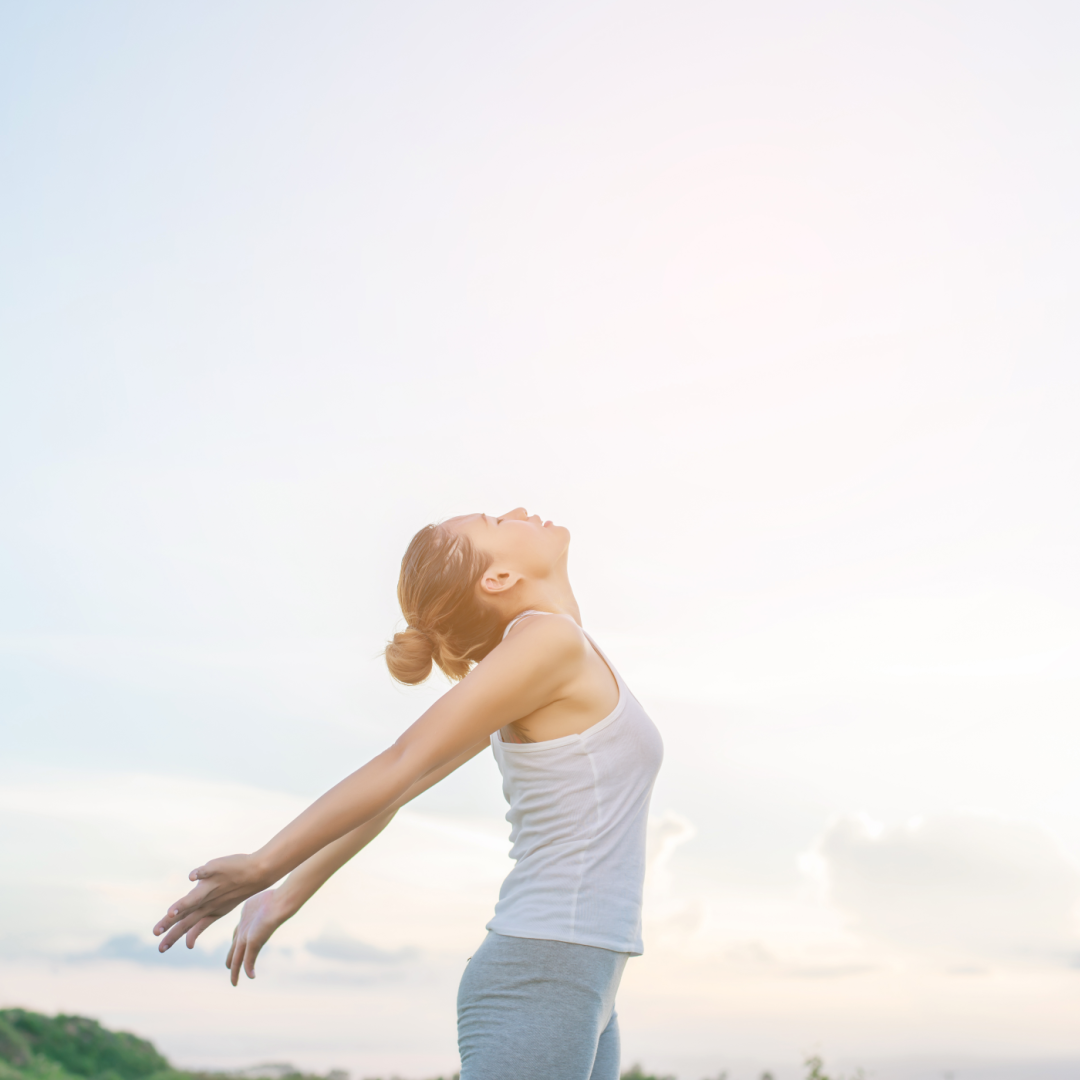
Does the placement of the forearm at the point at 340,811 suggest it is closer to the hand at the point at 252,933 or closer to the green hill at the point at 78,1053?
the hand at the point at 252,933

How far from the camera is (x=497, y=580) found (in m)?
3.57

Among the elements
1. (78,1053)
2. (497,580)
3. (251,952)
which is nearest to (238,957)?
(251,952)

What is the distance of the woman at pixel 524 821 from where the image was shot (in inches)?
107

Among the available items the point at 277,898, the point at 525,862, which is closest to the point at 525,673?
the point at 525,862

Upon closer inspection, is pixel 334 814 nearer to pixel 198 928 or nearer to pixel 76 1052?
pixel 198 928

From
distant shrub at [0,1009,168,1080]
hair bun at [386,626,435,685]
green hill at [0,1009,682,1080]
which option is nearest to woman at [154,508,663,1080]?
hair bun at [386,626,435,685]

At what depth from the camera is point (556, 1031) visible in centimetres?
283

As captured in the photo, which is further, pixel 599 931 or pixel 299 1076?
pixel 299 1076

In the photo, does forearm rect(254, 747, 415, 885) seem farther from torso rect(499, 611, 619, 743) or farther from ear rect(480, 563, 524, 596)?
ear rect(480, 563, 524, 596)

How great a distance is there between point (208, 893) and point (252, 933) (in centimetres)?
86

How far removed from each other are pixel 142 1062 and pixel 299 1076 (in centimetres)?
275

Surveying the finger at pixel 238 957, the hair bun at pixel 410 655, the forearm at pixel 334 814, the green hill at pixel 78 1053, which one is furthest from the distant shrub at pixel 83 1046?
the forearm at pixel 334 814

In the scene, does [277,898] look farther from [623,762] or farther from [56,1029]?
[56,1029]

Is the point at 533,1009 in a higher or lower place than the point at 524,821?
lower
